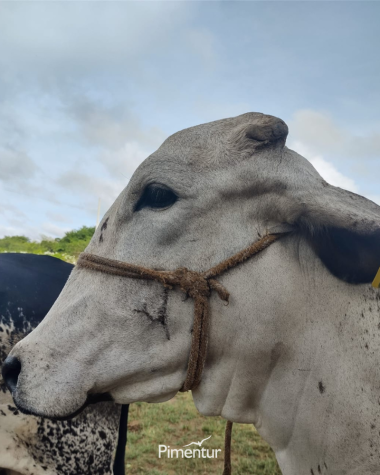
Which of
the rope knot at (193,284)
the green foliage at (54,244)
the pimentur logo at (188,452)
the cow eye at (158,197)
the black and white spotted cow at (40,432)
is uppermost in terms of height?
the green foliage at (54,244)

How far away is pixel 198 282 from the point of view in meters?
1.78

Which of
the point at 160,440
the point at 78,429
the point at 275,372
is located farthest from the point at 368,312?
the point at 160,440

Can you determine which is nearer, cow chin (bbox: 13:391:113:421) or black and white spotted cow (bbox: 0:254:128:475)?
cow chin (bbox: 13:391:113:421)

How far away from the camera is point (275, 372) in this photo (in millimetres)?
1813

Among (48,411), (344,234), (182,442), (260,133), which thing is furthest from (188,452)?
(260,133)

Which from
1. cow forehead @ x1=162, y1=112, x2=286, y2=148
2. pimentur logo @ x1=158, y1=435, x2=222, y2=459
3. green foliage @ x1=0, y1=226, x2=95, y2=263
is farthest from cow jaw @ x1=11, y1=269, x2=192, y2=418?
green foliage @ x1=0, y1=226, x2=95, y2=263

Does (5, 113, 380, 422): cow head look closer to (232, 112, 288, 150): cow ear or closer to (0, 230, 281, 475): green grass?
(232, 112, 288, 150): cow ear

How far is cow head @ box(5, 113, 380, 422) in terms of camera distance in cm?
175

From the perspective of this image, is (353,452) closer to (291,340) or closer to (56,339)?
(291,340)

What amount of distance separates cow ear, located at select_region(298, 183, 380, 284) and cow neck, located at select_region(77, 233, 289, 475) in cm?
16

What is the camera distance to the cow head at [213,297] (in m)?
1.75

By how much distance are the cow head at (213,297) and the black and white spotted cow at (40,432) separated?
1.12 meters

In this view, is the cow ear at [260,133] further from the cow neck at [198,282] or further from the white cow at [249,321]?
the cow neck at [198,282]

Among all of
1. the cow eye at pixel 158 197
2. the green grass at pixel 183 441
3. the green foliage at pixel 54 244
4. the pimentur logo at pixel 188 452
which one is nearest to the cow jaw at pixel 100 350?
the cow eye at pixel 158 197
